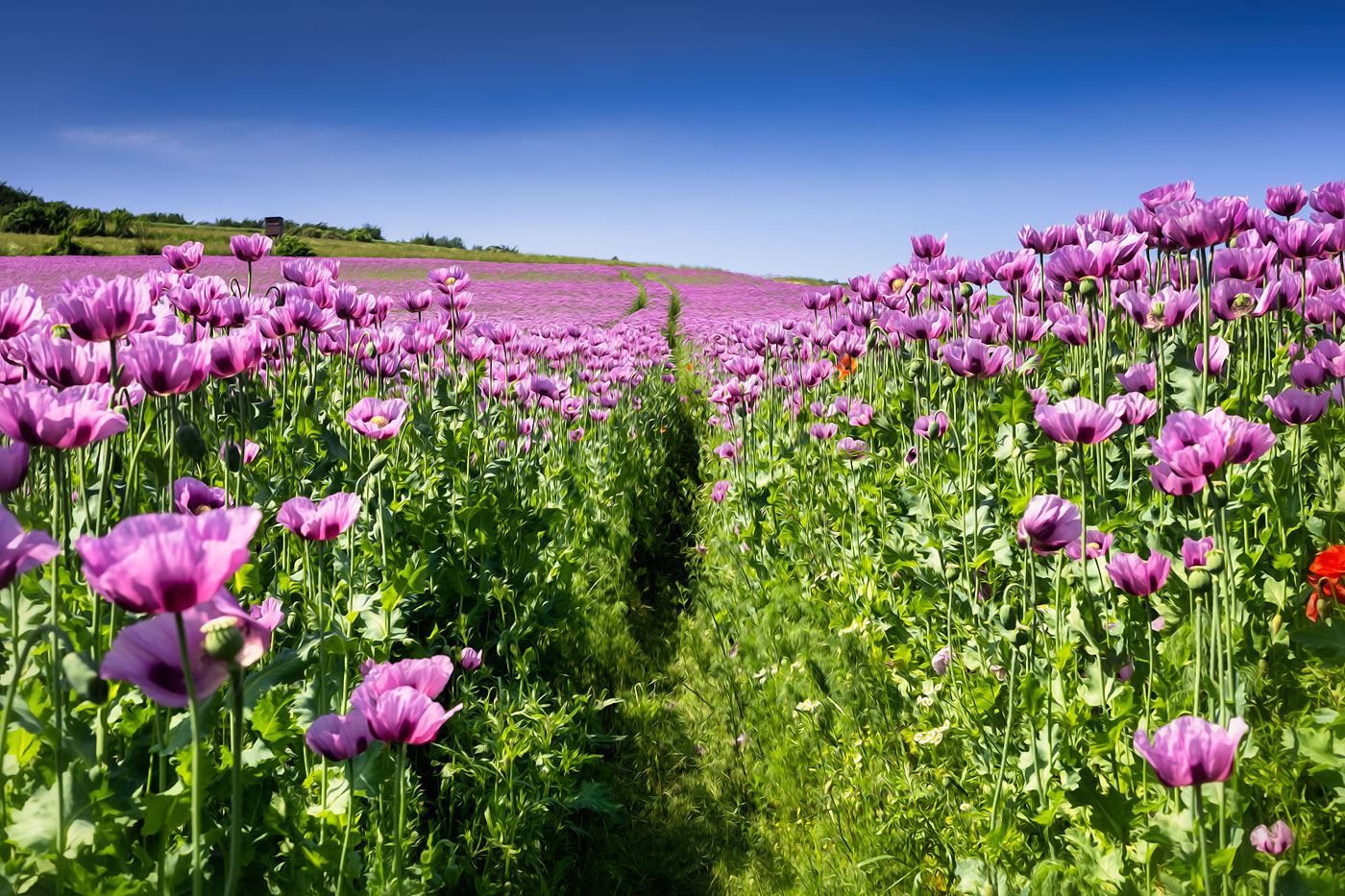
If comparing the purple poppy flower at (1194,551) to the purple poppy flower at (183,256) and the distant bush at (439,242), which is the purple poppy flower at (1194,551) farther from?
the distant bush at (439,242)

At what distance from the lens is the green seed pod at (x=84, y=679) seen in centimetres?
104

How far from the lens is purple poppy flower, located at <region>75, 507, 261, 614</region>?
33.7 inches

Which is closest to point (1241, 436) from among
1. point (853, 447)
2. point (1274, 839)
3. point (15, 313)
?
point (1274, 839)

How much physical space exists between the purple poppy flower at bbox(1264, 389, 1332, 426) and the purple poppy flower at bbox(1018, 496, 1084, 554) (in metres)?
0.89

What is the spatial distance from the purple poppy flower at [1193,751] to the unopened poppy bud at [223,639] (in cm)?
123

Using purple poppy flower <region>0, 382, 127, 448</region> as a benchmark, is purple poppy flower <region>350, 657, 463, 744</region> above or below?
below

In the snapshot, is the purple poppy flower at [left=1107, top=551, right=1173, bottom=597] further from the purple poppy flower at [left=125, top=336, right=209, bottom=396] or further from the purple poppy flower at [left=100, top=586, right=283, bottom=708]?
the purple poppy flower at [left=125, top=336, right=209, bottom=396]

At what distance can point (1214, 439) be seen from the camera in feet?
5.25

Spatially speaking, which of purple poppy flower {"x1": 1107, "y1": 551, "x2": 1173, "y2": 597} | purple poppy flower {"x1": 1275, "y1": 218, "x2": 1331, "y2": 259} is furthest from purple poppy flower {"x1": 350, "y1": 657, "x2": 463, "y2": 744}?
purple poppy flower {"x1": 1275, "y1": 218, "x2": 1331, "y2": 259}

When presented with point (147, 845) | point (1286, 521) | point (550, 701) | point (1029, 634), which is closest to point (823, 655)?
point (550, 701)

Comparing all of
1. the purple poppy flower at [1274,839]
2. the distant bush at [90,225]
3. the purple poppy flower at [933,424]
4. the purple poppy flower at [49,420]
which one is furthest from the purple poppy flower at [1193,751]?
the distant bush at [90,225]

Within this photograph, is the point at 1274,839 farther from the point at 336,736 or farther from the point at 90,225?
the point at 90,225

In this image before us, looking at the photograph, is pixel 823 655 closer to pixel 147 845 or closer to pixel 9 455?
pixel 147 845

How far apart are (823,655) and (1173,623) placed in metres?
1.49
